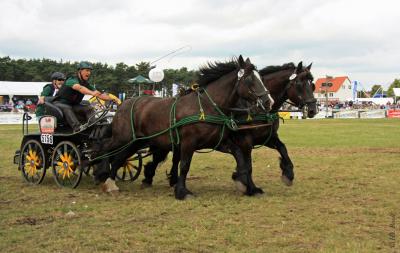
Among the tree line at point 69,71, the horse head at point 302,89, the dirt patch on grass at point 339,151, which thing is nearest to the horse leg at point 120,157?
the horse head at point 302,89

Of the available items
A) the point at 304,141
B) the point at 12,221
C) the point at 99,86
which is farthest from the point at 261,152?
the point at 99,86

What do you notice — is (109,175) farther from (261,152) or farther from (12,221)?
(261,152)

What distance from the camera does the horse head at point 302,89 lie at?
8.63 metres

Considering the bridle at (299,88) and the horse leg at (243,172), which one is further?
the bridle at (299,88)

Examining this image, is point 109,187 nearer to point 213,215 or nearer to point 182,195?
point 182,195

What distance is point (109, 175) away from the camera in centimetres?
933

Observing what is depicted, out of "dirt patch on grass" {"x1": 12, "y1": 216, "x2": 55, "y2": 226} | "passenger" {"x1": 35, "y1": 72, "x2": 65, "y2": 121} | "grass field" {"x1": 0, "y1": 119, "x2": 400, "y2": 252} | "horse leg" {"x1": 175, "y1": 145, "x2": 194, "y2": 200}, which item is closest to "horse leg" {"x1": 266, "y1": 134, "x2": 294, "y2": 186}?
"grass field" {"x1": 0, "y1": 119, "x2": 400, "y2": 252}

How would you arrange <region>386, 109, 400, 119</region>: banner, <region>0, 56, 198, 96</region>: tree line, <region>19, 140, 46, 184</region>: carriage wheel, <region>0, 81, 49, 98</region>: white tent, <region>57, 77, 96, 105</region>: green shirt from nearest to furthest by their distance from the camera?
<region>57, 77, 96, 105</region>: green shirt < <region>19, 140, 46, 184</region>: carriage wheel < <region>386, 109, 400, 119</region>: banner < <region>0, 81, 49, 98</region>: white tent < <region>0, 56, 198, 96</region>: tree line

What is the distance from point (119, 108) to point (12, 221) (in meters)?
3.42

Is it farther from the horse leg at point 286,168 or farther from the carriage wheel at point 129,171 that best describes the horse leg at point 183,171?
the carriage wheel at point 129,171

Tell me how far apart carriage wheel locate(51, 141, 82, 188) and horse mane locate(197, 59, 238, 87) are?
2714mm

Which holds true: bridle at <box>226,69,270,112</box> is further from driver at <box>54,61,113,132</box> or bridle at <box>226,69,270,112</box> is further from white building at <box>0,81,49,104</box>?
white building at <box>0,81,49,104</box>

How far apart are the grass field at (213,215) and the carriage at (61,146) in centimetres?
33

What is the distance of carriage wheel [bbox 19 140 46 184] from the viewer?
32.8 ft
